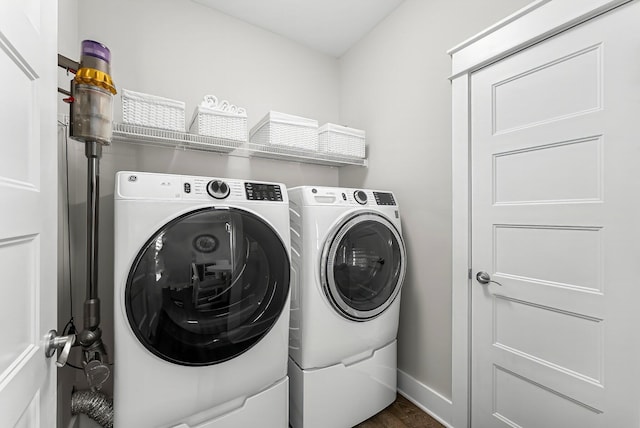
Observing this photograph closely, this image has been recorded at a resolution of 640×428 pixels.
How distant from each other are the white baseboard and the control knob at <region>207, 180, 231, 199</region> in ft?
5.62

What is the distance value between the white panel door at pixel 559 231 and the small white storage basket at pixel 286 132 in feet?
3.28

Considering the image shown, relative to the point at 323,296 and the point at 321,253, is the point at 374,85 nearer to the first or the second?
the point at 321,253

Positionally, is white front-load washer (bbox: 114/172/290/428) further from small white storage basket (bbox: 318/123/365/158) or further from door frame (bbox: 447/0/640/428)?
door frame (bbox: 447/0/640/428)

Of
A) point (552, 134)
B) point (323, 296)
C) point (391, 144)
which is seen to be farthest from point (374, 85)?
point (323, 296)

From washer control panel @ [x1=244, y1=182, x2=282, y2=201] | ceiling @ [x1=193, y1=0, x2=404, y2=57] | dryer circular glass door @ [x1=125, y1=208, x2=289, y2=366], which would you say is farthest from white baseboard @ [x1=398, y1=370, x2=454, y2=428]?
ceiling @ [x1=193, y1=0, x2=404, y2=57]

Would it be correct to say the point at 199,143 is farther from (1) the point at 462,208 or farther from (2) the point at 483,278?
(2) the point at 483,278

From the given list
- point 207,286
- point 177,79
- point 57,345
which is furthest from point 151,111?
point 57,345

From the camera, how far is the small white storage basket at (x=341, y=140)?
204 centimetres

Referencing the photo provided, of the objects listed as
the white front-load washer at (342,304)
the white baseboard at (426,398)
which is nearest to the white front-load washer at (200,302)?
the white front-load washer at (342,304)

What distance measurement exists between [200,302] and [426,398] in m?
1.54

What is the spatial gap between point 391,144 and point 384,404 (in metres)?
1.73

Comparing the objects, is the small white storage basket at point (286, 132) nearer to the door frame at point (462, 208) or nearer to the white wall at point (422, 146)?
the white wall at point (422, 146)

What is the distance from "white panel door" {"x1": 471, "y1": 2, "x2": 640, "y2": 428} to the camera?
3.49 ft

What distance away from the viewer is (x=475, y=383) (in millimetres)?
1539
